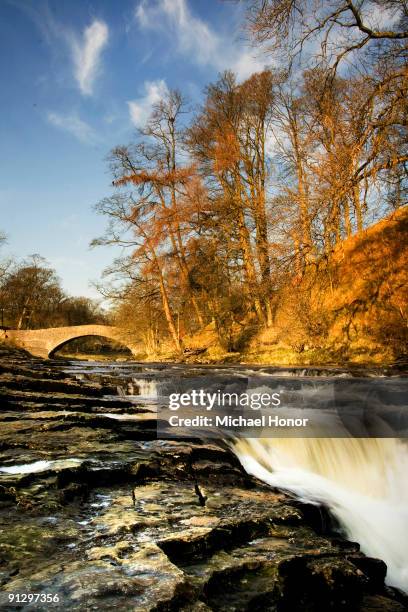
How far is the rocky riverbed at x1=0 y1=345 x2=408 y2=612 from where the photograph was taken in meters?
1.51

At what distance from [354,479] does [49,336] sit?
31601mm

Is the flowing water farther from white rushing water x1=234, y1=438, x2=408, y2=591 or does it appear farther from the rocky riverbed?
the rocky riverbed

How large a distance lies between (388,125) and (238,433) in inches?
204

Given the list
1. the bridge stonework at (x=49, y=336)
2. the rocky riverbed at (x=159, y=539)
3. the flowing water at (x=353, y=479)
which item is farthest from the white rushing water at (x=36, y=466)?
the bridge stonework at (x=49, y=336)

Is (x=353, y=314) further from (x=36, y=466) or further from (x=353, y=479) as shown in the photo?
(x=36, y=466)

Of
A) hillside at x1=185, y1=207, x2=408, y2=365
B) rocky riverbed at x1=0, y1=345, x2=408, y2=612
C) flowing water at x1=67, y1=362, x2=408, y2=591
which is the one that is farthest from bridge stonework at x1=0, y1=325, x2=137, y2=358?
rocky riverbed at x1=0, y1=345, x2=408, y2=612

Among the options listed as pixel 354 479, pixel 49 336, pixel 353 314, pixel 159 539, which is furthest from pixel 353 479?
pixel 49 336

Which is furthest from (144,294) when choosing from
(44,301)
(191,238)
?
(44,301)

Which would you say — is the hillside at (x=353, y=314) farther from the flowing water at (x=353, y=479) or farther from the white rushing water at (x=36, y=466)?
the white rushing water at (x=36, y=466)

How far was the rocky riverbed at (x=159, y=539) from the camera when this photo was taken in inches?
59.6

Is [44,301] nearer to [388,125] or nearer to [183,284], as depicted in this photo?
[183,284]

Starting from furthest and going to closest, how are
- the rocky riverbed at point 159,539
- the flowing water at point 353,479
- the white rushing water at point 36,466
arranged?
the flowing water at point 353,479, the white rushing water at point 36,466, the rocky riverbed at point 159,539

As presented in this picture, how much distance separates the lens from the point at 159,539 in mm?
1907

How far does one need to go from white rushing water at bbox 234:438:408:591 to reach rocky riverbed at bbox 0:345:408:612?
1.47 ft
